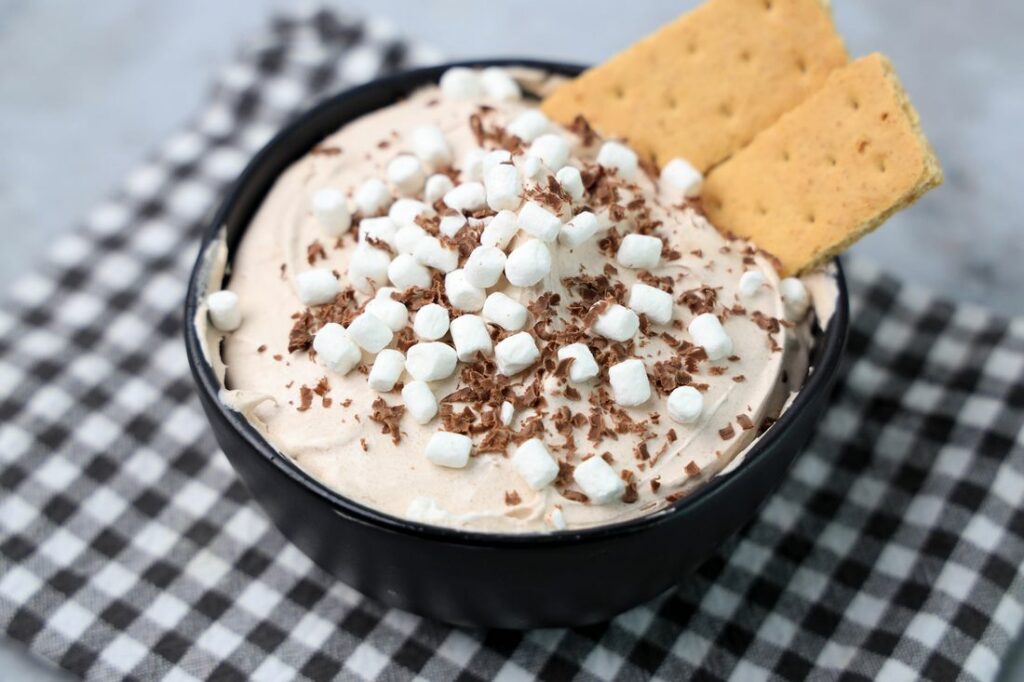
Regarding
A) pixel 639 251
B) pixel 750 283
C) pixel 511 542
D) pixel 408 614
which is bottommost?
pixel 408 614

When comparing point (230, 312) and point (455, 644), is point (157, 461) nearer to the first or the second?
point (230, 312)

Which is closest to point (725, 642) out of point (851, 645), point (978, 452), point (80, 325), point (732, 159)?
point (851, 645)

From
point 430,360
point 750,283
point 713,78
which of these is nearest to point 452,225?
point 430,360

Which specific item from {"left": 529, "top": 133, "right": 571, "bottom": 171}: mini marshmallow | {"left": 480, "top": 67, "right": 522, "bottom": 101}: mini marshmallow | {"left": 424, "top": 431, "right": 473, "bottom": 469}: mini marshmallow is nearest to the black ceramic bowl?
{"left": 424, "top": 431, "right": 473, "bottom": 469}: mini marshmallow

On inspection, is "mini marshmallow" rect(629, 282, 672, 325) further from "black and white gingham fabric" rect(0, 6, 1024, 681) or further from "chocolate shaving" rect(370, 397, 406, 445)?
"black and white gingham fabric" rect(0, 6, 1024, 681)

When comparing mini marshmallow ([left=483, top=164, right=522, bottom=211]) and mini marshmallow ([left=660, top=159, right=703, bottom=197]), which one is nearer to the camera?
mini marshmallow ([left=483, top=164, right=522, bottom=211])

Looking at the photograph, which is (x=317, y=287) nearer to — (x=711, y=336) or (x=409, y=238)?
(x=409, y=238)

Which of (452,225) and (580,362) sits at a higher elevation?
(452,225)
